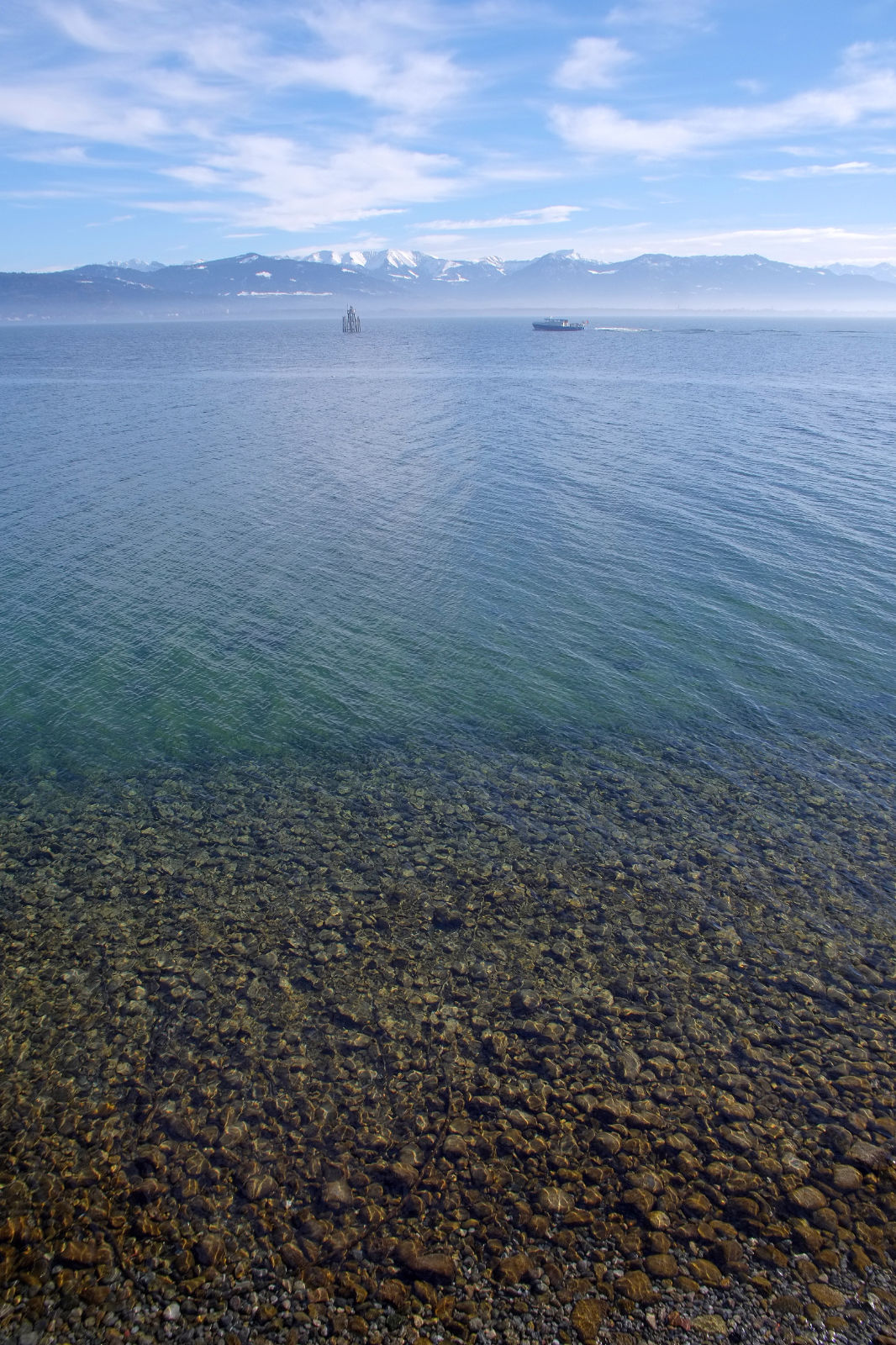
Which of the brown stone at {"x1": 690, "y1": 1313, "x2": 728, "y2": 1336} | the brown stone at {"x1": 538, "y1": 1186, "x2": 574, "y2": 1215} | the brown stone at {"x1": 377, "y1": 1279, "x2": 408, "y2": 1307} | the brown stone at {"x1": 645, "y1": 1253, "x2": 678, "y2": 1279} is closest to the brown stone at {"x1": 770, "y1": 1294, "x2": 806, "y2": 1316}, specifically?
the brown stone at {"x1": 690, "y1": 1313, "x2": 728, "y2": 1336}

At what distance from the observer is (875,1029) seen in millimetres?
19906

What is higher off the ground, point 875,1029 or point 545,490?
point 545,490

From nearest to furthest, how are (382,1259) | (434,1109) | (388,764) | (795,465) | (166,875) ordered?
(382,1259), (434,1109), (166,875), (388,764), (795,465)

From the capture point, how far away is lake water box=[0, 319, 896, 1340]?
17422mm

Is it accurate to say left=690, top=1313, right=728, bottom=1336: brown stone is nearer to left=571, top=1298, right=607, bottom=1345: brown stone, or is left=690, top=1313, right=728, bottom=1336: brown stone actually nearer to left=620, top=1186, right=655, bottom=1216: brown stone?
left=571, top=1298, right=607, bottom=1345: brown stone

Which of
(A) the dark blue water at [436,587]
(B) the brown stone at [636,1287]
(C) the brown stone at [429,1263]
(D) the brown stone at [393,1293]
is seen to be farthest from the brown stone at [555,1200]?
(A) the dark blue water at [436,587]

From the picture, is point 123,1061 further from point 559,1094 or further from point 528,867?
point 528,867

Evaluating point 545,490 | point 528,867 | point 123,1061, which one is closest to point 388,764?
point 528,867

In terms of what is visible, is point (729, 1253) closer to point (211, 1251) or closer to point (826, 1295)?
point (826, 1295)

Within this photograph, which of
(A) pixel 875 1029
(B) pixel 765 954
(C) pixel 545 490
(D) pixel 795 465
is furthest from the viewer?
(D) pixel 795 465

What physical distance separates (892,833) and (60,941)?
28.9m

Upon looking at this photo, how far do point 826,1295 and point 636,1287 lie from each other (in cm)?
359

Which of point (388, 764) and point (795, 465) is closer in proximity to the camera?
point (388, 764)

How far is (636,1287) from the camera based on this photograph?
564 inches
